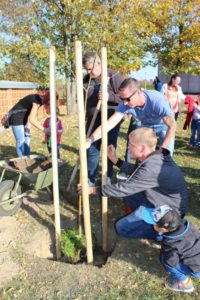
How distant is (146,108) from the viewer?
3889 millimetres

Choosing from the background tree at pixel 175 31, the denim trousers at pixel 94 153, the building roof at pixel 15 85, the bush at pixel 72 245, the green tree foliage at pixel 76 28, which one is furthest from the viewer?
the background tree at pixel 175 31

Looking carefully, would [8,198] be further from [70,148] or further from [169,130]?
[70,148]

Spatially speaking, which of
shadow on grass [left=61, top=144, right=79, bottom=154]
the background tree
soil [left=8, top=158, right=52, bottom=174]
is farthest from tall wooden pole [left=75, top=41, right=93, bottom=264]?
the background tree

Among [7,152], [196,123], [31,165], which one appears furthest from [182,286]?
[196,123]

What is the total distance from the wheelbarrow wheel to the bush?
35.5 inches

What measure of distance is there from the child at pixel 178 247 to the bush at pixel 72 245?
3.26 ft

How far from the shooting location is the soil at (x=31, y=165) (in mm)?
4793

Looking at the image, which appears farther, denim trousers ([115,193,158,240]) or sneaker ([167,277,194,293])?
denim trousers ([115,193,158,240])

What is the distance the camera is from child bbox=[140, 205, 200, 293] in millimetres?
2924

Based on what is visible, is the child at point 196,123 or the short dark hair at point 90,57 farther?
the child at point 196,123

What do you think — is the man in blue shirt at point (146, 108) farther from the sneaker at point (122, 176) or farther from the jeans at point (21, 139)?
the jeans at point (21, 139)

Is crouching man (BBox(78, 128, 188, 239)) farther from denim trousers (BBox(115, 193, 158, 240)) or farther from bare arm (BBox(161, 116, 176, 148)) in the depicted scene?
bare arm (BBox(161, 116, 176, 148))

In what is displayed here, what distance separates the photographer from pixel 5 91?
12.0 metres

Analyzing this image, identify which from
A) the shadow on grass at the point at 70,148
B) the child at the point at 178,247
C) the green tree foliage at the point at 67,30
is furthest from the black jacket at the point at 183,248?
the green tree foliage at the point at 67,30
